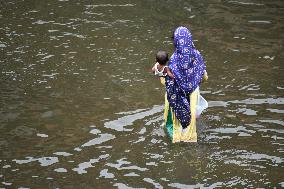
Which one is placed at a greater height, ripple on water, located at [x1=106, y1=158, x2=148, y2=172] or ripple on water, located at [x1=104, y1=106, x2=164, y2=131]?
ripple on water, located at [x1=104, y1=106, x2=164, y2=131]

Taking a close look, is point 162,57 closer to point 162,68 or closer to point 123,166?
point 162,68

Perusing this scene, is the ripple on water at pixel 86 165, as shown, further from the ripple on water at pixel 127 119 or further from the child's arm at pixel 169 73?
the child's arm at pixel 169 73

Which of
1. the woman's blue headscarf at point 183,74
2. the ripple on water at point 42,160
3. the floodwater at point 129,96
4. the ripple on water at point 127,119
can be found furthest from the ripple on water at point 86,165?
the woman's blue headscarf at point 183,74

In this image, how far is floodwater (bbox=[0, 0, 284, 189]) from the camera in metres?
6.46

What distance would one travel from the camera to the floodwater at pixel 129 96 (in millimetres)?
6461

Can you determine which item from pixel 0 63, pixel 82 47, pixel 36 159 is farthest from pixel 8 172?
pixel 82 47

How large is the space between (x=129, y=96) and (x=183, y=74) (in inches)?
85.4

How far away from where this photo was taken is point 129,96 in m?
8.80

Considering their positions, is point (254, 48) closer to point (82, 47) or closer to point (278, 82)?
point (278, 82)

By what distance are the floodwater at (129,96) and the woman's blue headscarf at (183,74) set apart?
0.56m

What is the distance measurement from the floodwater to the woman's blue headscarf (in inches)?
22.2

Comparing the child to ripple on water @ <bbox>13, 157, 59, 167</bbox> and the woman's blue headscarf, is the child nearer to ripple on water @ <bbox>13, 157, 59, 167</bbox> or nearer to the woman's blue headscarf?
the woman's blue headscarf

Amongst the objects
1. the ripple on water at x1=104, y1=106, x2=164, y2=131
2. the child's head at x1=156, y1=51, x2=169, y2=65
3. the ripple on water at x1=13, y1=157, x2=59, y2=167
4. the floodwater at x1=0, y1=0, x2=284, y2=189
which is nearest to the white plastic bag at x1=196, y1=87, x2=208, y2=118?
the floodwater at x1=0, y1=0, x2=284, y2=189

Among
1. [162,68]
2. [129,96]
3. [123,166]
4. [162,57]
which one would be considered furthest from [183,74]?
[129,96]
